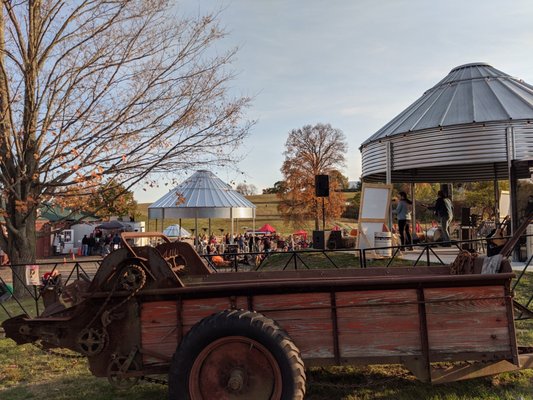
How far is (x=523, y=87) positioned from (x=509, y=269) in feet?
46.9

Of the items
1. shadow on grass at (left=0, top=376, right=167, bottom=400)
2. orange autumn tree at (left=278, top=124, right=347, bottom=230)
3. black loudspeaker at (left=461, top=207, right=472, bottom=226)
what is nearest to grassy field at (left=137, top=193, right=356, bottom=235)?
orange autumn tree at (left=278, top=124, right=347, bottom=230)

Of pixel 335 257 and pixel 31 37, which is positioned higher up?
pixel 31 37

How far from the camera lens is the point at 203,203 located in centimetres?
2331

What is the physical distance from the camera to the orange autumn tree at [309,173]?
4731 centimetres

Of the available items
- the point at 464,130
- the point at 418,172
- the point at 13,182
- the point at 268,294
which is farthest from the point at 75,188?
the point at 418,172

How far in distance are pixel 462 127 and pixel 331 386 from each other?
11.2 metres

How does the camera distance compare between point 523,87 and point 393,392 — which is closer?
point 393,392

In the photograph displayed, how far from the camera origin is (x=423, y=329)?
3715mm

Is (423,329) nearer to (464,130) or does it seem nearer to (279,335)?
(279,335)

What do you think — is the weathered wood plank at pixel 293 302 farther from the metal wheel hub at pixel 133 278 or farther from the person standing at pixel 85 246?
the person standing at pixel 85 246

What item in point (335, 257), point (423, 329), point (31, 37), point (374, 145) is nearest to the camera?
point (423, 329)

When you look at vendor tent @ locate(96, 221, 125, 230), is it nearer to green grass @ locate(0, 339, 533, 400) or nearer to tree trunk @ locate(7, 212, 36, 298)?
tree trunk @ locate(7, 212, 36, 298)

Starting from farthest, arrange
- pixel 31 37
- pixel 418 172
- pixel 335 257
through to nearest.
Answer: pixel 418 172, pixel 335 257, pixel 31 37

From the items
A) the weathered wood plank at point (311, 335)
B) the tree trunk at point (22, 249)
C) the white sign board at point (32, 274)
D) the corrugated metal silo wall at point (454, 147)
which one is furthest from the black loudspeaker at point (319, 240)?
the weathered wood plank at point (311, 335)
